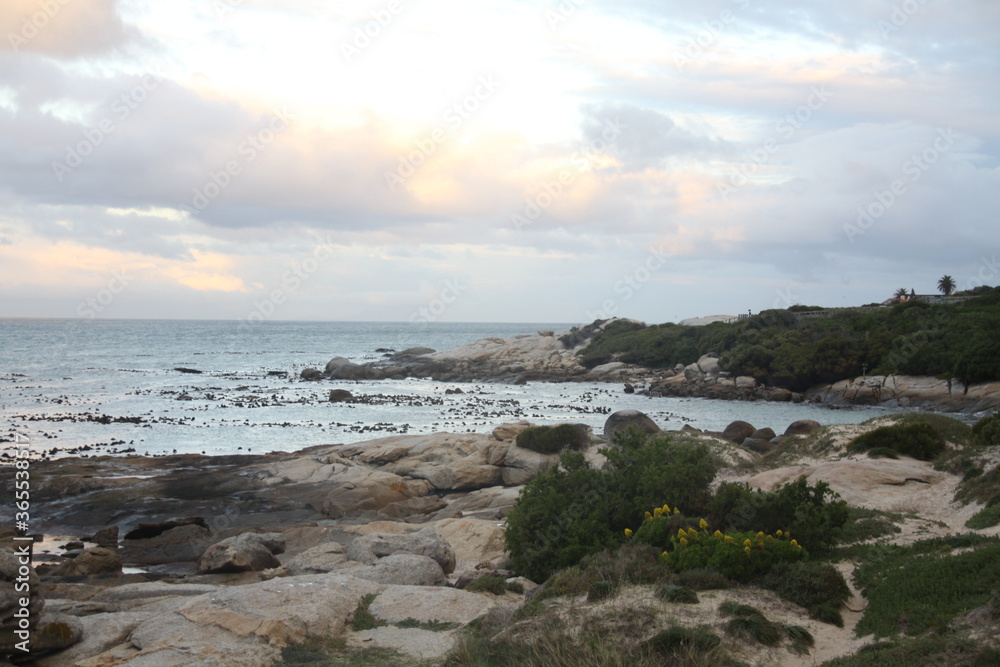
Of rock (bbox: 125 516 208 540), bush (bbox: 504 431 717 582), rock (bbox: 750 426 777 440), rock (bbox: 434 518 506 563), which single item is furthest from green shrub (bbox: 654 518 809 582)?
rock (bbox: 750 426 777 440)

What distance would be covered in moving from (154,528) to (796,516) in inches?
697

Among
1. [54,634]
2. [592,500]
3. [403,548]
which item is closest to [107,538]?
[403,548]

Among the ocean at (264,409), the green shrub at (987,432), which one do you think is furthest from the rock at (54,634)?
the ocean at (264,409)

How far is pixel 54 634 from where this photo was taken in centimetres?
1013

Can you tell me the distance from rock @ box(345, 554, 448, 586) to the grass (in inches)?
332

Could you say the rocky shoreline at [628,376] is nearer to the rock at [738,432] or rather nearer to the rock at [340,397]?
the rock at [340,397]

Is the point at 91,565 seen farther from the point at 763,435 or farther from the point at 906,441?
the point at 763,435

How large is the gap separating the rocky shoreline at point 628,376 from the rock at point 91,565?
4656 cm

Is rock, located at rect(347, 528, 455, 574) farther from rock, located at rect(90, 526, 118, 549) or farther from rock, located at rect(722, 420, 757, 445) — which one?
rock, located at rect(722, 420, 757, 445)

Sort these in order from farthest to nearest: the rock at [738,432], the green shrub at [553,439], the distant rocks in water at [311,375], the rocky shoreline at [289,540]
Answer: the distant rocks in water at [311,375] → the rock at [738,432] → the green shrub at [553,439] → the rocky shoreline at [289,540]

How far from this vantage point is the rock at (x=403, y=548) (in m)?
16.8

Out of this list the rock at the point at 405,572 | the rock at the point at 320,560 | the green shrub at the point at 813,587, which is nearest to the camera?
the green shrub at the point at 813,587

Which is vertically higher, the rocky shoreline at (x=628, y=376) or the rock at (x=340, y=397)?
the rocky shoreline at (x=628, y=376)

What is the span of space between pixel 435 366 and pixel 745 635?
245 ft
